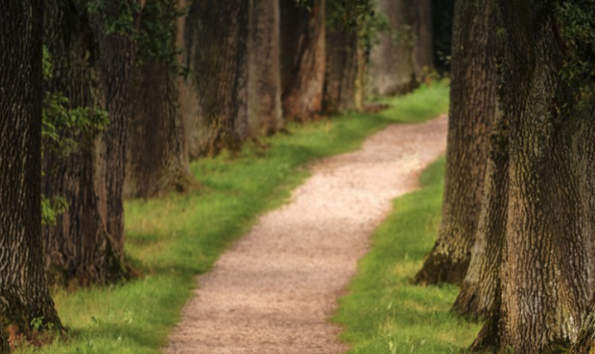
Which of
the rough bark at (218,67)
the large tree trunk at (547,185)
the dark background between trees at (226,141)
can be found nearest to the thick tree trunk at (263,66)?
the dark background between trees at (226,141)

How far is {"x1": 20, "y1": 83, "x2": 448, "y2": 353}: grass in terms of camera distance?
11.7 m

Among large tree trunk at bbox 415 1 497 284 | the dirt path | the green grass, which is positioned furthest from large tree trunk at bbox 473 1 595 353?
large tree trunk at bbox 415 1 497 284

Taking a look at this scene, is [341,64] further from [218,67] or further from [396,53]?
[396,53]

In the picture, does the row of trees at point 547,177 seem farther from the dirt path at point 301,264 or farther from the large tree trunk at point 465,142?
the large tree trunk at point 465,142

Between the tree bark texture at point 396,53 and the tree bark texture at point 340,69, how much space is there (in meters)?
7.60

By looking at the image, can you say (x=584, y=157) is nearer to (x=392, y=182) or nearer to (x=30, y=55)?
(x=30, y=55)

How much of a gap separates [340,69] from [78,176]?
2060 cm

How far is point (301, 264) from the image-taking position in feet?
55.9

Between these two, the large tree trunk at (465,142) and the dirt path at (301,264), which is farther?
the large tree trunk at (465,142)

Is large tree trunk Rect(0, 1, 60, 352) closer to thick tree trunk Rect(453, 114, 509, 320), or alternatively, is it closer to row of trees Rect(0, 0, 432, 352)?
row of trees Rect(0, 0, 432, 352)

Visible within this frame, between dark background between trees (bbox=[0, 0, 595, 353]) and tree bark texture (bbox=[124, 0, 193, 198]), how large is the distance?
0.03 m

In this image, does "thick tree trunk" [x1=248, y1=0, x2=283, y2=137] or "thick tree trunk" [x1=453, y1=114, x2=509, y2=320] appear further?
"thick tree trunk" [x1=248, y1=0, x2=283, y2=137]

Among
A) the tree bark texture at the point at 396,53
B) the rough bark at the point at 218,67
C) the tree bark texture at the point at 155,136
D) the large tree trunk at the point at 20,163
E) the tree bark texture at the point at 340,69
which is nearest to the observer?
the large tree trunk at the point at 20,163

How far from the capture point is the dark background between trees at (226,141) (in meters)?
9.69
